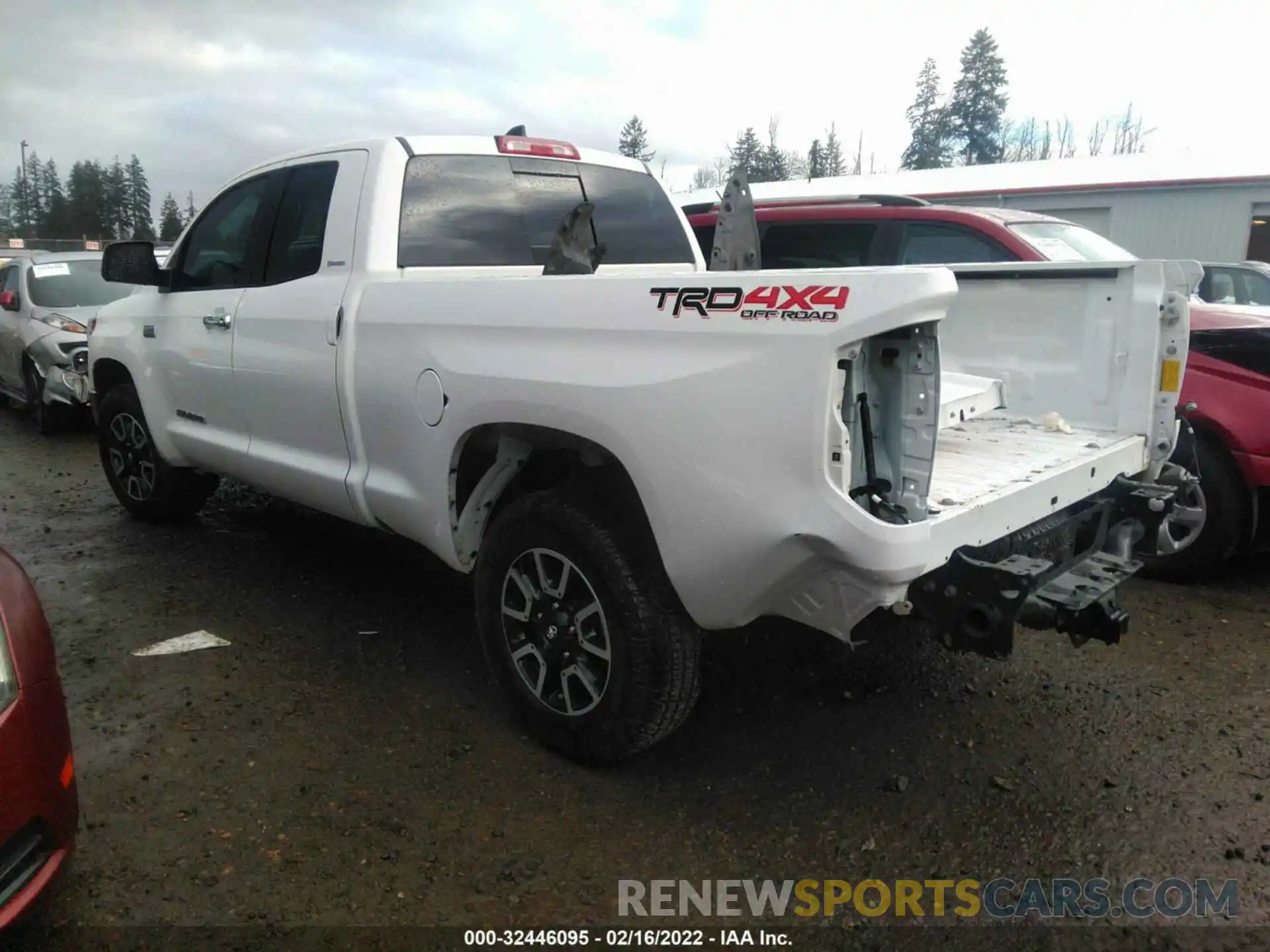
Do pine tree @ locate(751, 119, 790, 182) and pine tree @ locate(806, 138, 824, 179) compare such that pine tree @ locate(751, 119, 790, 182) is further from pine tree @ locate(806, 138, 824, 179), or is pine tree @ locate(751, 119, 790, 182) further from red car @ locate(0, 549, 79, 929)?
red car @ locate(0, 549, 79, 929)

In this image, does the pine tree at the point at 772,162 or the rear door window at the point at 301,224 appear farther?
the pine tree at the point at 772,162

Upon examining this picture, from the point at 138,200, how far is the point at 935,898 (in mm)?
72686

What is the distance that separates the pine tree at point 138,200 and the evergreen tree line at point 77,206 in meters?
0.06

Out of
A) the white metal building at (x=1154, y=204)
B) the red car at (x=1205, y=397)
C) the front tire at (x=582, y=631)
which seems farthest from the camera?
the white metal building at (x=1154, y=204)

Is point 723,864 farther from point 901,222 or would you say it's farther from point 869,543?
point 901,222

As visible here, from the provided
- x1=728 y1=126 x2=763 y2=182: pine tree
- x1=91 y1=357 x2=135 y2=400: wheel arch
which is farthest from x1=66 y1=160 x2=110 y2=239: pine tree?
x1=91 y1=357 x2=135 y2=400: wheel arch

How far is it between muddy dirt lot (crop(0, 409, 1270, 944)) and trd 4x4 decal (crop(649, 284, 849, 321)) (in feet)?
5.05

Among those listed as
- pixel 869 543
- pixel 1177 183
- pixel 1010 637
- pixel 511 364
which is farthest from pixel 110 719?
pixel 1177 183

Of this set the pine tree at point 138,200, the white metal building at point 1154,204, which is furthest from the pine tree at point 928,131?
the pine tree at point 138,200

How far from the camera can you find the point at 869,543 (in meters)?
2.22

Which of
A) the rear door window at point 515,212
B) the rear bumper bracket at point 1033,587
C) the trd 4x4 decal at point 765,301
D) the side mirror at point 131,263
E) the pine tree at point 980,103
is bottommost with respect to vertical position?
the rear bumper bracket at point 1033,587

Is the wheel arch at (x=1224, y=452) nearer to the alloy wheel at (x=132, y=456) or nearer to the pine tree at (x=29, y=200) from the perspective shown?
the alloy wheel at (x=132, y=456)

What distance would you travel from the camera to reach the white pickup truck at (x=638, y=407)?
2316 mm

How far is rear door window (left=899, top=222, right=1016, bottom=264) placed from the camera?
19.0 feet
